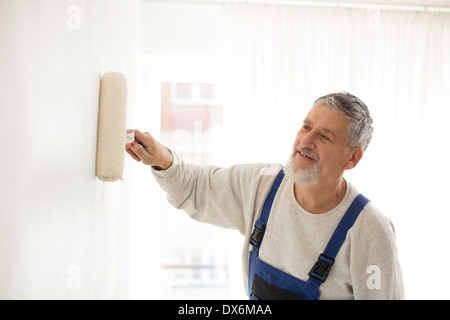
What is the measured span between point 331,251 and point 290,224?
154mm

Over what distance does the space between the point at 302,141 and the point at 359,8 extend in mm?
1428

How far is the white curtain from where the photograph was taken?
2242mm

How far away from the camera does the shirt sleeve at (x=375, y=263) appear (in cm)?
112

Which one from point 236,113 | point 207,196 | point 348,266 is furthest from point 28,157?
point 236,113

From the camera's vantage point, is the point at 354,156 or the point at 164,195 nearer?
the point at 354,156

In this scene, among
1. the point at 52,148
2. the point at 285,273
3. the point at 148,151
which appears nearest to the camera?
Result: the point at 52,148

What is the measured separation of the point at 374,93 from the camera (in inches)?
91.9

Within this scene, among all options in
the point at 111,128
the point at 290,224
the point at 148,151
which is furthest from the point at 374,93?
the point at 111,128

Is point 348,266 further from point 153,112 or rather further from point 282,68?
point 153,112

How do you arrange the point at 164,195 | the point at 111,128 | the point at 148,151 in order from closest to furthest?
the point at 111,128 → the point at 148,151 → the point at 164,195

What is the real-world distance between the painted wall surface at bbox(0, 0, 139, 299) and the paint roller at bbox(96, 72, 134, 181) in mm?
20

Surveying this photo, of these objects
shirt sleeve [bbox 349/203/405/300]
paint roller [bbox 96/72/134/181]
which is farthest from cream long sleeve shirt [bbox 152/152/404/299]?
paint roller [bbox 96/72/134/181]

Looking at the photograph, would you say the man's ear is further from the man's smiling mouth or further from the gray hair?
the man's smiling mouth

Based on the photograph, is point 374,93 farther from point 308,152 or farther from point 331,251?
point 331,251
